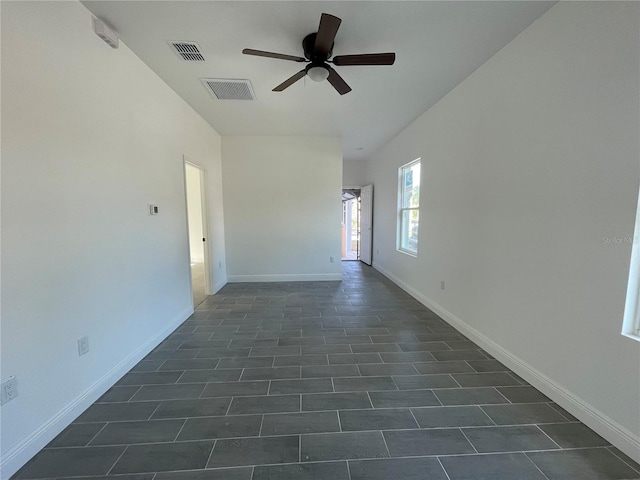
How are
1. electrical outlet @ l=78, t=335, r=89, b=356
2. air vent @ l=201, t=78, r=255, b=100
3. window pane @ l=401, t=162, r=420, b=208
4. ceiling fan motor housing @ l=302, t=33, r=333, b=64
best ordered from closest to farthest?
electrical outlet @ l=78, t=335, r=89, b=356 < ceiling fan motor housing @ l=302, t=33, r=333, b=64 < air vent @ l=201, t=78, r=255, b=100 < window pane @ l=401, t=162, r=420, b=208

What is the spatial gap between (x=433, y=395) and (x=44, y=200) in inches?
110

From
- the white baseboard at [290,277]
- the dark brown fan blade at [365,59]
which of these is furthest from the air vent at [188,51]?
the white baseboard at [290,277]

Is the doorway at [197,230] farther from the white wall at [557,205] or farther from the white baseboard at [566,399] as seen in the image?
the white baseboard at [566,399]

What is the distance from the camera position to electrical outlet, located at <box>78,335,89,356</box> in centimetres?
168

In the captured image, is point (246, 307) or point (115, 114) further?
point (246, 307)

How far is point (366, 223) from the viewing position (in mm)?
6598

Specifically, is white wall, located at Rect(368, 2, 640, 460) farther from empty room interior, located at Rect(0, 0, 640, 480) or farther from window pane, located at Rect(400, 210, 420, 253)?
window pane, located at Rect(400, 210, 420, 253)

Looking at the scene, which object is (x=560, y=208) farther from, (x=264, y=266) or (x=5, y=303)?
(x=264, y=266)

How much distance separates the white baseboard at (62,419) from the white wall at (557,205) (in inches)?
126

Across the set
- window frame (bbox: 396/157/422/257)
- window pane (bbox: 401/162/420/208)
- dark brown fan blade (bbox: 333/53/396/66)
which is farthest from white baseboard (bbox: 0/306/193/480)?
window pane (bbox: 401/162/420/208)

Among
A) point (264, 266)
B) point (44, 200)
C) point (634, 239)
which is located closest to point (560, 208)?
point (634, 239)

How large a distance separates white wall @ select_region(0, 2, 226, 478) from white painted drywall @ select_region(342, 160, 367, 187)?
16.4 ft

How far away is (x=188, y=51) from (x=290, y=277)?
147 inches

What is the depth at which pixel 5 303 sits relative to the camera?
1265 millimetres
